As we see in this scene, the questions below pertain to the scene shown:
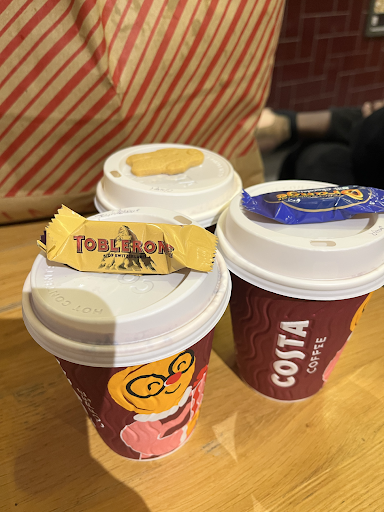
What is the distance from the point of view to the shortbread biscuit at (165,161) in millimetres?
723

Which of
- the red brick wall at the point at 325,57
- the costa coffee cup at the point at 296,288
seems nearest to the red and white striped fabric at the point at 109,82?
the costa coffee cup at the point at 296,288

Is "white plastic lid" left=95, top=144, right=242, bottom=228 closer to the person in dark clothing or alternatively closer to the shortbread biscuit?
the shortbread biscuit

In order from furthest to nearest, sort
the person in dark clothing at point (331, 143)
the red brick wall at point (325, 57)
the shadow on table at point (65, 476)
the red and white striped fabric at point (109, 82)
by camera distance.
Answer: the red brick wall at point (325, 57), the person in dark clothing at point (331, 143), the red and white striped fabric at point (109, 82), the shadow on table at point (65, 476)

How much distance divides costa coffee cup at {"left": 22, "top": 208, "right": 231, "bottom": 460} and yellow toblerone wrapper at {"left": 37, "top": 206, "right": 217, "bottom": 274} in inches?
0.6

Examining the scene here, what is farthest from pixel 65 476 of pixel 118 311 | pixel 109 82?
pixel 109 82

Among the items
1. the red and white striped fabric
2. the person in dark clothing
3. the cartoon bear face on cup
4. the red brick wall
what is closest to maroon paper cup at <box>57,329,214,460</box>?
the cartoon bear face on cup

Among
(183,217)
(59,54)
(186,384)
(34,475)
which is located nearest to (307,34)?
(59,54)

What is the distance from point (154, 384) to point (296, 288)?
225 millimetres

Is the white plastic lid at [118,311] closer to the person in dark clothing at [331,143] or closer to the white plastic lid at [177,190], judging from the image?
the white plastic lid at [177,190]

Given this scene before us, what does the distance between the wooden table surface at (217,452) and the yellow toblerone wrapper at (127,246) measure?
30 cm

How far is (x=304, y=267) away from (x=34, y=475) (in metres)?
0.50

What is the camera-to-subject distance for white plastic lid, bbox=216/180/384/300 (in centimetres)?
49

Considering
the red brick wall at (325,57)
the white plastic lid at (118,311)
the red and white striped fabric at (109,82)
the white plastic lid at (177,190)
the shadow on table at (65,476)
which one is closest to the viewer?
the white plastic lid at (118,311)

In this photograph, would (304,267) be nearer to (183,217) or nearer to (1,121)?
(183,217)
